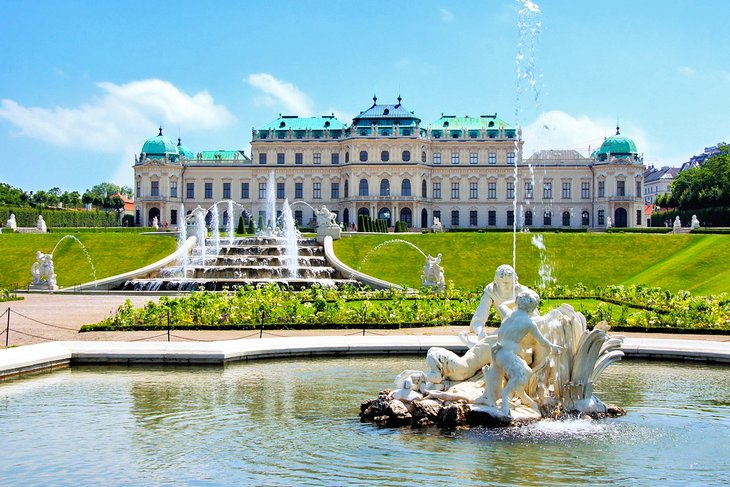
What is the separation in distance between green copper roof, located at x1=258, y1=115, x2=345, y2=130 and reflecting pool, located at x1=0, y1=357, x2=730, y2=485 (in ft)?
256

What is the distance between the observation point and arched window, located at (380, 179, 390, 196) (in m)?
89.4

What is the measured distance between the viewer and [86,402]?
1433cm

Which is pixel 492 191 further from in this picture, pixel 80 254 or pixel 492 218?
pixel 80 254

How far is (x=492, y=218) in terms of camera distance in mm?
92562

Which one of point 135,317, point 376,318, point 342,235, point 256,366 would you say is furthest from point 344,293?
point 342,235

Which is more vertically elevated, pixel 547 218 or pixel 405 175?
pixel 405 175

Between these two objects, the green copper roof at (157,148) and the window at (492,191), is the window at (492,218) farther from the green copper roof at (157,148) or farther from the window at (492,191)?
the green copper roof at (157,148)

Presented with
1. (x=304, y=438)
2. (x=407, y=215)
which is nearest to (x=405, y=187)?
(x=407, y=215)

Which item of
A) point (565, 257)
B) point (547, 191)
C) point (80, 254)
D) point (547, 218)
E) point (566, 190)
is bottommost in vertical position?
point (565, 257)

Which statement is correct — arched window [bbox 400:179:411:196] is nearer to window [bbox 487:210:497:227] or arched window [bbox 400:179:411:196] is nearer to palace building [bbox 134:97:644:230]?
palace building [bbox 134:97:644:230]

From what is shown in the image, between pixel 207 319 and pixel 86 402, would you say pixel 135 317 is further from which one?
pixel 86 402

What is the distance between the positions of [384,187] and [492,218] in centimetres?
1250

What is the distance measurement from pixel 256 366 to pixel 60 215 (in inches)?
2645

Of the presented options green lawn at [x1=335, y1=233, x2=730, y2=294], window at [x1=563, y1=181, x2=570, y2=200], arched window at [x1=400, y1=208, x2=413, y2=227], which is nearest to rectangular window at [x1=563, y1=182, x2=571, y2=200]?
window at [x1=563, y1=181, x2=570, y2=200]
